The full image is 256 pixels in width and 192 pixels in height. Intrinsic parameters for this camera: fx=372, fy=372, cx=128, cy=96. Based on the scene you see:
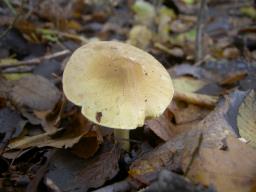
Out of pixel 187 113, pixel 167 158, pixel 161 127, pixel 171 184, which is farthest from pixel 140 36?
pixel 171 184

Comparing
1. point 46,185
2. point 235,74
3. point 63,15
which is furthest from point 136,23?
A: point 46,185

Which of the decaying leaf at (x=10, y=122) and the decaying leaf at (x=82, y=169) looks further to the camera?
the decaying leaf at (x=10, y=122)

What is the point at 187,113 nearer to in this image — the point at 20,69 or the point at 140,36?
the point at 20,69

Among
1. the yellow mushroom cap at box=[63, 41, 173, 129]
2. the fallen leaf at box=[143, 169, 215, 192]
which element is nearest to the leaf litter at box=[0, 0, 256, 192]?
the fallen leaf at box=[143, 169, 215, 192]

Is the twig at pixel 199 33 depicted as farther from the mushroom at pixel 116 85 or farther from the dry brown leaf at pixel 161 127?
the mushroom at pixel 116 85

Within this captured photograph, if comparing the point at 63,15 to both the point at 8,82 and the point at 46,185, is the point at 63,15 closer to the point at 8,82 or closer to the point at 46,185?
the point at 8,82

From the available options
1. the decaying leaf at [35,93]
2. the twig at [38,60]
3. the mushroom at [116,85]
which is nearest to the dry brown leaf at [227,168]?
the mushroom at [116,85]
